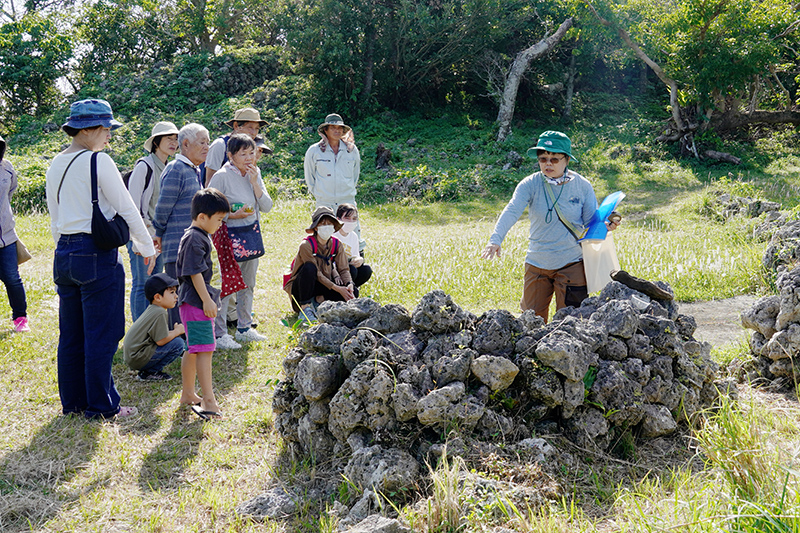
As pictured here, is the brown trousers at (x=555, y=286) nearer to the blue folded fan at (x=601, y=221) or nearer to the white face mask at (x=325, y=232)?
the blue folded fan at (x=601, y=221)

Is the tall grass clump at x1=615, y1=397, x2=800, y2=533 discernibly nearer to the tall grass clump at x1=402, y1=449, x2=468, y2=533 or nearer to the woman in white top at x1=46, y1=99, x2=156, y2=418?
the tall grass clump at x1=402, y1=449, x2=468, y2=533

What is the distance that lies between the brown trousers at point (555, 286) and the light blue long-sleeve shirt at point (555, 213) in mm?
66

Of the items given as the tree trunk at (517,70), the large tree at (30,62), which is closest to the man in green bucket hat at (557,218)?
the tree trunk at (517,70)

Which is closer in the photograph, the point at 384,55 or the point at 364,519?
the point at 364,519

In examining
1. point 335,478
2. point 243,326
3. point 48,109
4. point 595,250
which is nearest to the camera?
point 335,478

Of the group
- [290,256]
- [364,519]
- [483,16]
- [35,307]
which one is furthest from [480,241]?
[483,16]

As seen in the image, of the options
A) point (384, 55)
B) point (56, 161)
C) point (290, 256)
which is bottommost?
point (290, 256)

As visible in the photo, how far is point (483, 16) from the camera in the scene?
72.3 ft

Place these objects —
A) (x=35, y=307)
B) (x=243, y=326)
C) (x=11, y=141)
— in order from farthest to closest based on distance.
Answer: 1. (x=11, y=141)
2. (x=35, y=307)
3. (x=243, y=326)

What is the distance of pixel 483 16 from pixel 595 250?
Result: 19.7 metres

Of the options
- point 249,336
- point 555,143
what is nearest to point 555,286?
point 555,143

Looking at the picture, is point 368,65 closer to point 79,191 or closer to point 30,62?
point 30,62

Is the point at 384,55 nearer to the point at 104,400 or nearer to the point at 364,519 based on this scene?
the point at 104,400

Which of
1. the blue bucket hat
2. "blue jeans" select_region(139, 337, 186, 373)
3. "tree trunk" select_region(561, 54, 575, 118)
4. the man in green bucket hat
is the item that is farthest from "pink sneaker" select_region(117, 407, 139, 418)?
"tree trunk" select_region(561, 54, 575, 118)
